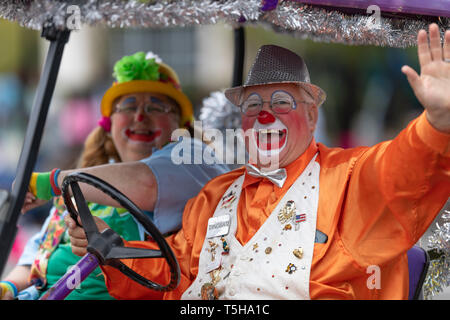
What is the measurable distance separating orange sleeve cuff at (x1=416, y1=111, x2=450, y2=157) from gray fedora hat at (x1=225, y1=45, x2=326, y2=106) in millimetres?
646

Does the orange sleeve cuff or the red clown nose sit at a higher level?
the red clown nose

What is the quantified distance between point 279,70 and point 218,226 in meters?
0.66

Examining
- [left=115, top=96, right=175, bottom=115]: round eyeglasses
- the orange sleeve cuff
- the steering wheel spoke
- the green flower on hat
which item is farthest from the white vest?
the green flower on hat

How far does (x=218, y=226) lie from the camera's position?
2.44m

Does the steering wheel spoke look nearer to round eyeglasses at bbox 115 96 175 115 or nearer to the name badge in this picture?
the name badge

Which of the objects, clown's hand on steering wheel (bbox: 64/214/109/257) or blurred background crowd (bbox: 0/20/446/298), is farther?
blurred background crowd (bbox: 0/20/446/298)

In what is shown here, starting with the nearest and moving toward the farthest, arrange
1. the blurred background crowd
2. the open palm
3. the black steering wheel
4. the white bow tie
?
the open palm, the black steering wheel, the white bow tie, the blurred background crowd

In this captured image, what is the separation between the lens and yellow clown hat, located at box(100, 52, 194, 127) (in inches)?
128

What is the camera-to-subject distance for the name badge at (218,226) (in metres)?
2.41

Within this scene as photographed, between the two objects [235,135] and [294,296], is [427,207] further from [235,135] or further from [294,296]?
[235,135]

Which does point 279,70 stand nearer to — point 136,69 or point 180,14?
point 180,14

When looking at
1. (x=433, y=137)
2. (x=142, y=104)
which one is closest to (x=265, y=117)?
(x=433, y=137)

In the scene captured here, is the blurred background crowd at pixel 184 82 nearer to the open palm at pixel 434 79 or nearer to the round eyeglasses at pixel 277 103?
the round eyeglasses at pixel 277 103
